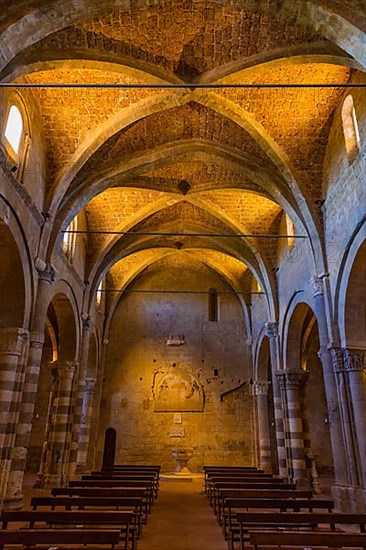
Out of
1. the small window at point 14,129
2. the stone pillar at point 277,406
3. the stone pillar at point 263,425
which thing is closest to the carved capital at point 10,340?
the small window at point 14,129

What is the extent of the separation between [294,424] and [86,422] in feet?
30.6

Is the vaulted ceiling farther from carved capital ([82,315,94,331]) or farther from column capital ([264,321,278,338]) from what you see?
column capital ([264,321,278,338])

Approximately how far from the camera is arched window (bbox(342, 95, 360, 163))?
10336mm

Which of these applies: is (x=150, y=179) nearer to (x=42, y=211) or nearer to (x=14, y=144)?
(x=42, y=211)

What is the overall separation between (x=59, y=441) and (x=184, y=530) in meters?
7.31

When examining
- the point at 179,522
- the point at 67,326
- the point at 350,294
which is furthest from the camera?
the point at 67,326

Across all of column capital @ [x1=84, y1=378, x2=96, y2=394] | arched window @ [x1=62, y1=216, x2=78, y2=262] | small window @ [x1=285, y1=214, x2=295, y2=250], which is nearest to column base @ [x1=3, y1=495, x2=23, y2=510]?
arched window @ [x1=62, y1=216, x2=78, y2=262]

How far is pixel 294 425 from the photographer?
14594 mm

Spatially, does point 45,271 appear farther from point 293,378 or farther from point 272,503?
point 293,378

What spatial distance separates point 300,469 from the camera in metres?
14.0

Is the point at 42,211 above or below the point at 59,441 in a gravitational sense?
above

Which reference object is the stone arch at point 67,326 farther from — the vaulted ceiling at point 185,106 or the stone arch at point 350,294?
the stone arch at point 350,294

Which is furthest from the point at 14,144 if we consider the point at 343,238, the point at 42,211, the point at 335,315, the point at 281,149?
the point at 335,315

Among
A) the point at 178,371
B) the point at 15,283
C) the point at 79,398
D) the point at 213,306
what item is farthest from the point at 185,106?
the point at 178,371
